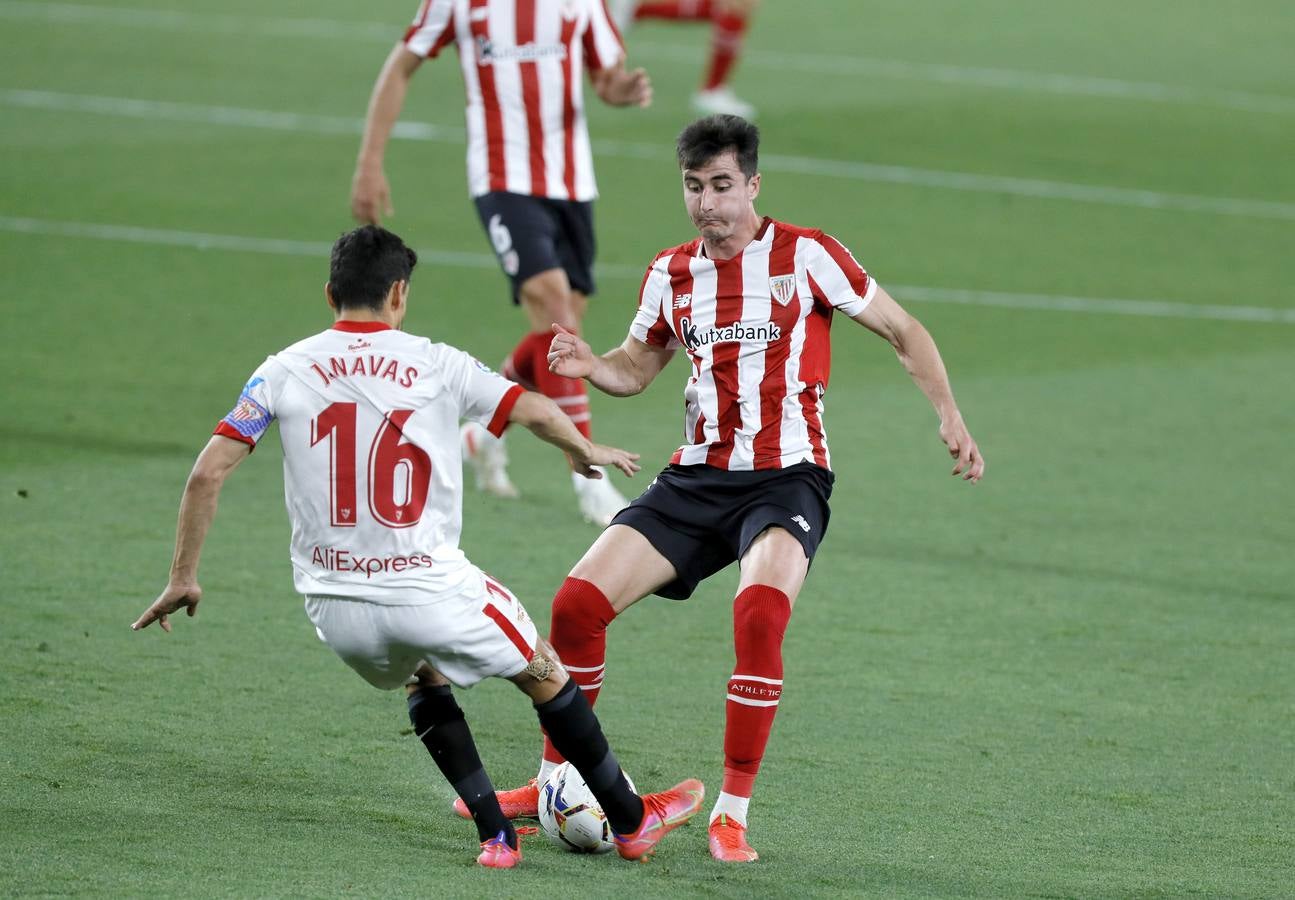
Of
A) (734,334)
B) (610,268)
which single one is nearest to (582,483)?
(734,334)

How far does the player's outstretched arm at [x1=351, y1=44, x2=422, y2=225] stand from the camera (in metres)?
8.20

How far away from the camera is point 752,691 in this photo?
4809 millimetres

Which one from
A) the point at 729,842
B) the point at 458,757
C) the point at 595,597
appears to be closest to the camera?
the point at 458,757

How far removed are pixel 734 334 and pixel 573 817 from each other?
143 centimetres

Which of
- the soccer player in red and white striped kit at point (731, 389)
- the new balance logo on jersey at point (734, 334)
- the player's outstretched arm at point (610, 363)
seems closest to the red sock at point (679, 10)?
the player's outstretched arm at point (610, 363)

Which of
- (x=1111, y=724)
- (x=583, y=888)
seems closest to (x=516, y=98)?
(x=1111, y=724)

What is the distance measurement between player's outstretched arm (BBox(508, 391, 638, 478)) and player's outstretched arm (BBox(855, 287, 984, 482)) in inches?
41.1

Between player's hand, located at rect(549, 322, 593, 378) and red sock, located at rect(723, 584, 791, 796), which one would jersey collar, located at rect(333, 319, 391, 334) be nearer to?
player's hand, located at rect(549, 322, 593, 378)

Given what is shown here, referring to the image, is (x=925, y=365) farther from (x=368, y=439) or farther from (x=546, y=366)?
(x=546, y=366)

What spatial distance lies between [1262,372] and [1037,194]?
4.86 metres

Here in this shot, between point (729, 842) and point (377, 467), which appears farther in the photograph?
point (729, 842)

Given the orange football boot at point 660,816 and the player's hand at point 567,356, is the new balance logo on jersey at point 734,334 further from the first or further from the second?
the orange football boot at point 660,816

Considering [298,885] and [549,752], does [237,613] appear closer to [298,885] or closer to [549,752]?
[549,752]

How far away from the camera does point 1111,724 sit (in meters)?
5.95
